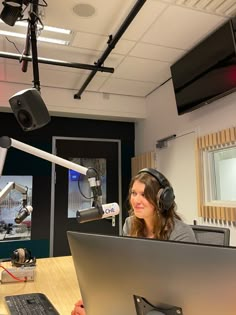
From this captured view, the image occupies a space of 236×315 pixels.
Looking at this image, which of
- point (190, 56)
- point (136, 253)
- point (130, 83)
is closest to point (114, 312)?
point (136, 253)

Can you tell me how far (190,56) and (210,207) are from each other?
4.89ft

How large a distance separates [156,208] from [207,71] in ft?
4.97

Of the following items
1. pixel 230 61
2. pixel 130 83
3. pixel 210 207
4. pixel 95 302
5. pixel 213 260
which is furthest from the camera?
pixel 130 83

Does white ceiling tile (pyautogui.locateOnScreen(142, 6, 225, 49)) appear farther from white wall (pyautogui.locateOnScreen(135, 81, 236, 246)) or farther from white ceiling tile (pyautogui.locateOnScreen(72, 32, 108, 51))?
white wall (pyautogui.locateOnScreen(135, 81, 236, 246))

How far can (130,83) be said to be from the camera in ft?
12.5

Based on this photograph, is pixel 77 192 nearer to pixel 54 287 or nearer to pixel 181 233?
pixel 54 287

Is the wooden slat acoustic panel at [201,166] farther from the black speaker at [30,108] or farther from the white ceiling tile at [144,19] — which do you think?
the black speaker at [30,108]

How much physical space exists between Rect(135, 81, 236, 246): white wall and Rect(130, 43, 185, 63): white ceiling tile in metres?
0.61

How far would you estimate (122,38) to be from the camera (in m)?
2.72

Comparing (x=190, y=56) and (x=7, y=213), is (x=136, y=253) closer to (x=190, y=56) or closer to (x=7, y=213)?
(x=190, y=56)

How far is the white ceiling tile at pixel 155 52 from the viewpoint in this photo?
2.89 m

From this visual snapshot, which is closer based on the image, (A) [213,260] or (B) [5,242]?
(A) [213,260]

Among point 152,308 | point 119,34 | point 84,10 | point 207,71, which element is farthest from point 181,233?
point 84,10

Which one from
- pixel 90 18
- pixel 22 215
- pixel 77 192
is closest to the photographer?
pixel 22 215
